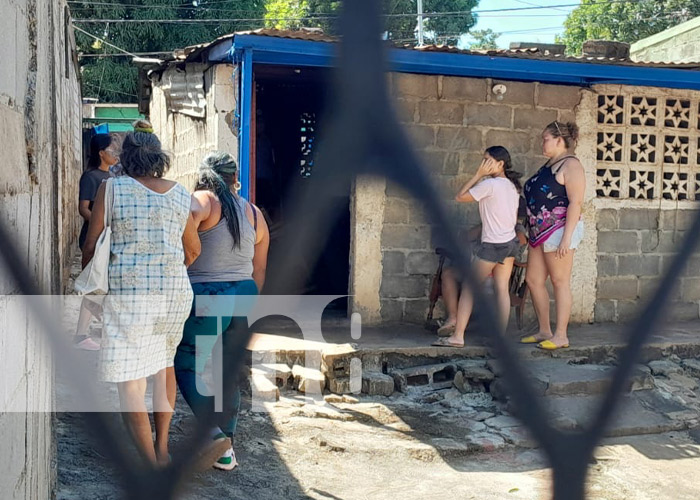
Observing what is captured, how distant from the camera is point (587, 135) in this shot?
6594 mm

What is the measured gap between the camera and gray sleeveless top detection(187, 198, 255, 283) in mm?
3660

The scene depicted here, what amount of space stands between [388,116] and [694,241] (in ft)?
1.04

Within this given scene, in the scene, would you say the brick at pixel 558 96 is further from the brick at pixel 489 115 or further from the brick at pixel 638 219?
the brick at pixel 638 219

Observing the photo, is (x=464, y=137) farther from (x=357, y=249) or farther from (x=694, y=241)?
(x=694, y=241)

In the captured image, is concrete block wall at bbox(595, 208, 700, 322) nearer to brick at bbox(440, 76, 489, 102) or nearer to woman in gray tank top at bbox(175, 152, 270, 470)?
brick at bbox(440, 76, 489, 102)

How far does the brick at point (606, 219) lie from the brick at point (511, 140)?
2.80ft

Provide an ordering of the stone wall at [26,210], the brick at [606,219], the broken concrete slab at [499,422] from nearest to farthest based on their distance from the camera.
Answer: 1. the stone wall at [26,210]
2. the broken concrete slab at [499,422]
3. the brick at [606,219]

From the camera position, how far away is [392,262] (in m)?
A: 6.31

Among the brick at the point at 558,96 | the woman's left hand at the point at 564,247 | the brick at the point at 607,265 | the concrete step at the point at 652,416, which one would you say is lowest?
the concrete step at the point at 652,416

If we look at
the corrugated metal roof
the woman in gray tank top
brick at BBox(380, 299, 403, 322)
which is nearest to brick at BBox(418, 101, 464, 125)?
the corrugated metal roof

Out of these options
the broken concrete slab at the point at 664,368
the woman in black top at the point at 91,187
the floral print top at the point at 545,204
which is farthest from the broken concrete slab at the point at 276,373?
the broken concrete slab at the point at 664,368

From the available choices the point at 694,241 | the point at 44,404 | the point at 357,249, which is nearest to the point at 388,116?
the point at 694,241

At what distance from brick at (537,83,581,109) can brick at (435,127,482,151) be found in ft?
2.08

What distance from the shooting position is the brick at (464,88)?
6.29 m
